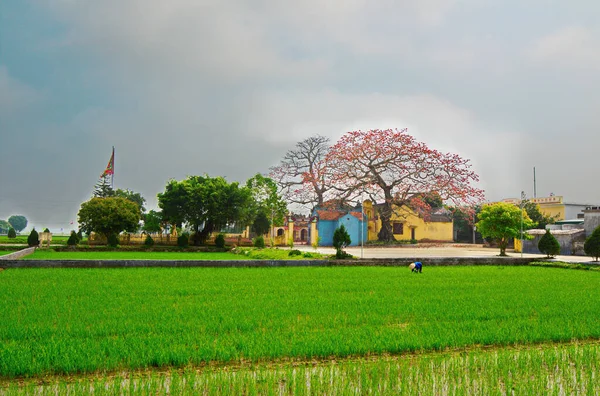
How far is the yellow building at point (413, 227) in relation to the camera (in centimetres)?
4448

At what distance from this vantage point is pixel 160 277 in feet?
47.6

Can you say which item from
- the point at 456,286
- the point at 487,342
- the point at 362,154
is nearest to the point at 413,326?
the point at 487,342

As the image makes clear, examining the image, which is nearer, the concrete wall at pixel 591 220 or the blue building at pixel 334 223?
the concrete wall at pixel 591 220

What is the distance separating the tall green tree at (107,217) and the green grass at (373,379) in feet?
99.5

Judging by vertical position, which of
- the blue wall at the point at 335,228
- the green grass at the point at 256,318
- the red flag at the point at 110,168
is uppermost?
the red flag at the point at 110,168

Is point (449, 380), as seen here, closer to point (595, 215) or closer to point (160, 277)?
point (160, 277)

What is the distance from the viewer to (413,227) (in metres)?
45.5

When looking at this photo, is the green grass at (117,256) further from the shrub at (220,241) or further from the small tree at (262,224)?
the small tree at (262,224)

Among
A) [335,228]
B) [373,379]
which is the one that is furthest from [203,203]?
[373,379]

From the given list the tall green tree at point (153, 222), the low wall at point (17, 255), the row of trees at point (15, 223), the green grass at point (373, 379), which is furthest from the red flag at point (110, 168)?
the row of trees at point (15, 223)

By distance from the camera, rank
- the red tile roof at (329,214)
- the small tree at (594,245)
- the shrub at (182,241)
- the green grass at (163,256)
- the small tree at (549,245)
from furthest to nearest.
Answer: the red tile roof at (329,214), the shrub at (182,241), the small tree at (549,245), the green grass at (163,256), the small tree at (594,245)

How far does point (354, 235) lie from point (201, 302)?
33491mm

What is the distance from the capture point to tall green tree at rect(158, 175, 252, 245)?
3566 cm

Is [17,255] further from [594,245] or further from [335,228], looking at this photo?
[594,245]
